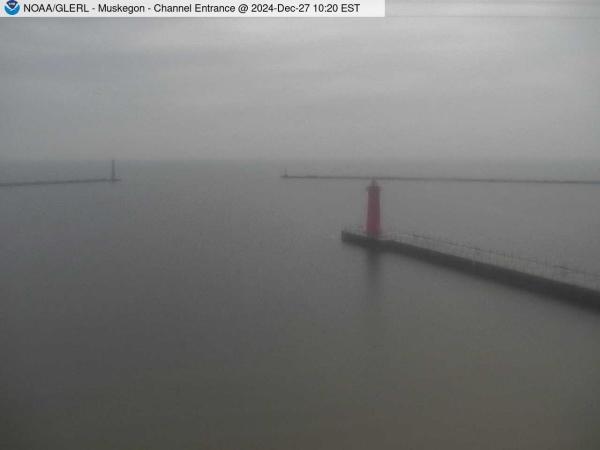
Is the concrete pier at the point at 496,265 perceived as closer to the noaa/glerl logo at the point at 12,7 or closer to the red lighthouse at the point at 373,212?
the red lighthouse at the point at 373,212

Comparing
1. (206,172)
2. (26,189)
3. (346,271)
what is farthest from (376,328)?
(26,189)

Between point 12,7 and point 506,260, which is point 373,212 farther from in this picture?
point 12,7

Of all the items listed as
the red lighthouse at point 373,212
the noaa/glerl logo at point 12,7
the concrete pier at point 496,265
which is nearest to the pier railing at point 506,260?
the concrete pier at point 496,265

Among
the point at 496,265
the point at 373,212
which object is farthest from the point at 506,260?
the point at 373,212

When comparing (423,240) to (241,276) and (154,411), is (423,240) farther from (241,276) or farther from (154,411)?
(154,411)

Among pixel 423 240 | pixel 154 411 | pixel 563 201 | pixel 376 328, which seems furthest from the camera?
pixel 563 201

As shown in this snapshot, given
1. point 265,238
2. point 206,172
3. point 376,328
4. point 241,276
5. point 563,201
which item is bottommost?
point 376,328
